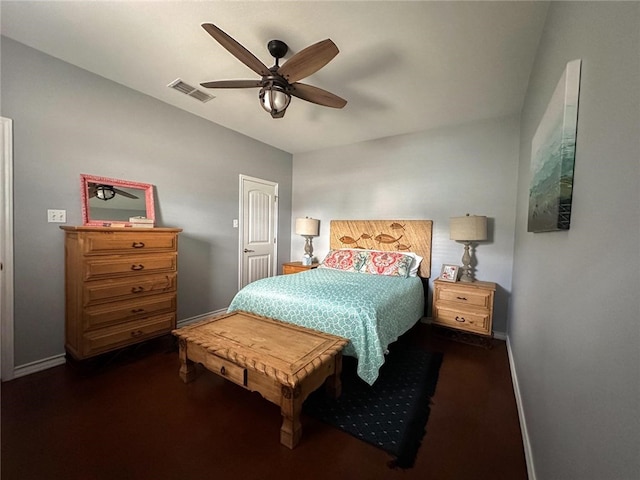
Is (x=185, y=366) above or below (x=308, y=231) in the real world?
below

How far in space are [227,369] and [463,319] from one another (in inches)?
93.1

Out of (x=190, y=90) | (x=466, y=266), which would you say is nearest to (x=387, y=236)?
(x=466, y=266)

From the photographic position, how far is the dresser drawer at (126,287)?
196 cm

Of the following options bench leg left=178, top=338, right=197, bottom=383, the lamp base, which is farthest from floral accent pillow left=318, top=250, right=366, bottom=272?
bench leg left=178, top=338, right=197, bottom=383

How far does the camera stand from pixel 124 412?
1.62 m

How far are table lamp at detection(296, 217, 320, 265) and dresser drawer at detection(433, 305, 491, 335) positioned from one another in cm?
202

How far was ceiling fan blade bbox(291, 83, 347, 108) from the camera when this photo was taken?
191 centimetres

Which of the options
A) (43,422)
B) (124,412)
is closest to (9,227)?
(43,422)

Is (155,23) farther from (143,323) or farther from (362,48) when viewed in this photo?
(143,323)

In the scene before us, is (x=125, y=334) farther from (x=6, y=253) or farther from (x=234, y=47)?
(x=234, y=47)

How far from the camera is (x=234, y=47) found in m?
1.49

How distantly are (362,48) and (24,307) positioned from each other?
329 centimetres

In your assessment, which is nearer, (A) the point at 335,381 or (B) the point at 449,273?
(A) the point at 335,381

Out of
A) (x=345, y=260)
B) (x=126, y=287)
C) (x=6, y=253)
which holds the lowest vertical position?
(x=126, y=287)
